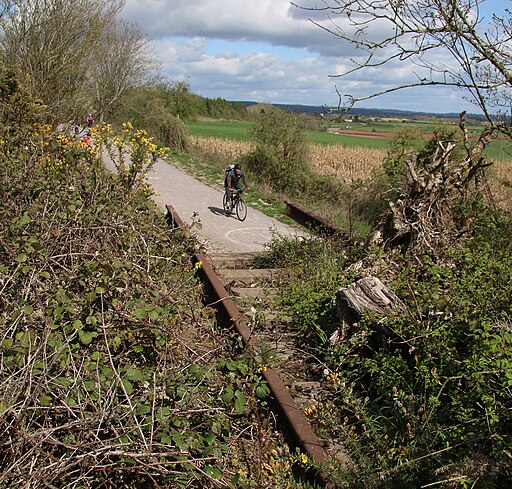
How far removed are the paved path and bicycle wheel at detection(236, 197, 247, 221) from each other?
12 centimetres

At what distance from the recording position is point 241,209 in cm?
1505

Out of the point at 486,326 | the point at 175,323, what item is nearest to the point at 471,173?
the point at 486,326

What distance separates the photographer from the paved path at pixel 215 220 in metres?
12.3

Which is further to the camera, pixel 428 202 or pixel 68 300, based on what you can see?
pixel 428 202

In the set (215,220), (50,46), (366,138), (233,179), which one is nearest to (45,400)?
(215,220)

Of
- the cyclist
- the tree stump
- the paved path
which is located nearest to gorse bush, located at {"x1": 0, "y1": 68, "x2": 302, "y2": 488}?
the tree stump

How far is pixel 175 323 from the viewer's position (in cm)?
497

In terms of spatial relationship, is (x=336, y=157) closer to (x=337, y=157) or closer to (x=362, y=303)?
(x=337, y=157)

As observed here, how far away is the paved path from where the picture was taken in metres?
12.3

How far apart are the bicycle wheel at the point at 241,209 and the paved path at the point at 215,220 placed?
122mm

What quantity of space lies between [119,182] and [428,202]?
3.93 meters

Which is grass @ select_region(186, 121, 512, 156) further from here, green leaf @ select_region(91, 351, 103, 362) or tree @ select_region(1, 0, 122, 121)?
tree @ select_region(1, 0, 122, 121)

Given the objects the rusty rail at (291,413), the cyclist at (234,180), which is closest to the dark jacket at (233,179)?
the cyclist at (234,180)

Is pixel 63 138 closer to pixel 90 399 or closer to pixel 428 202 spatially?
pixel 428 202
